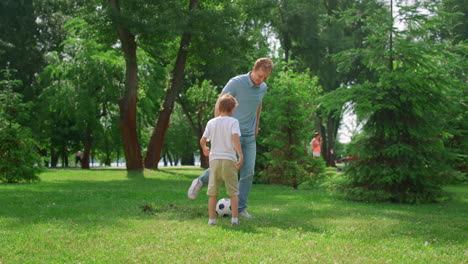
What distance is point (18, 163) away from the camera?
604 inches

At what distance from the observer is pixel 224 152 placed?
636 cm

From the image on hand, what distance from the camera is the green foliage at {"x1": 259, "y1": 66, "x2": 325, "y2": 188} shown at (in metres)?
14.8

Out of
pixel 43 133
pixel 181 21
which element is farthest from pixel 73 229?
pixel 43 133

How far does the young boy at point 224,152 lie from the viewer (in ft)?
20.8

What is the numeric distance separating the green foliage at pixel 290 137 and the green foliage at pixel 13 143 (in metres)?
7.85

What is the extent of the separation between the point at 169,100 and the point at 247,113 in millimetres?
15974

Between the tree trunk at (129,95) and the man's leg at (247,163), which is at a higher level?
the tree trunk at (129,95)

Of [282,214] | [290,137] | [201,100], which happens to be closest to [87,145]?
[201,100]

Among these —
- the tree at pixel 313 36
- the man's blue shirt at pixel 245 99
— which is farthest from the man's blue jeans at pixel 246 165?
the tree at pixel 313 36

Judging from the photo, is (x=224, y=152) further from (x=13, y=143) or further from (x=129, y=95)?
(x=129, y=95)

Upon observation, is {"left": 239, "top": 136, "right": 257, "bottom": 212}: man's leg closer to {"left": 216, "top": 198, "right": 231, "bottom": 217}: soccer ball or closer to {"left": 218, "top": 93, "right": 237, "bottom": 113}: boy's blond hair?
{"left": 216, "top": 198, "right": 231, "bottom": 217}: soccer ball

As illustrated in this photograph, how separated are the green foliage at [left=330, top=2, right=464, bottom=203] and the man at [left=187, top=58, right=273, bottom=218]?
11.9ft

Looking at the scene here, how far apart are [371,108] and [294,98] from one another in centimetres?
498

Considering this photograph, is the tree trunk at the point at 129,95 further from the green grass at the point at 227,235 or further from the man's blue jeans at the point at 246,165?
the man's blue jeans at the point at 246,165
